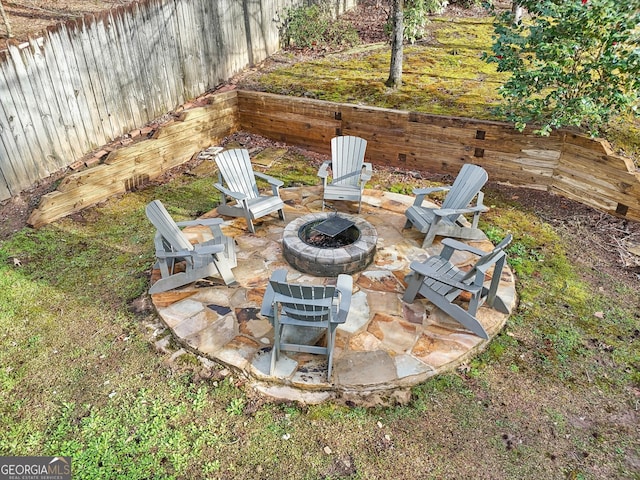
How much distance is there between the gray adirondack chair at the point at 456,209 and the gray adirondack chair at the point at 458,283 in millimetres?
681

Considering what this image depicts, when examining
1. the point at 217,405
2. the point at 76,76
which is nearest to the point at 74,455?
the point at 217,405

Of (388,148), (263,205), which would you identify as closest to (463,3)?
(388,148)

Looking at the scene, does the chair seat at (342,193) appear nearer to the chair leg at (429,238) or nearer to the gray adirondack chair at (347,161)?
the gray adirondack chair at (347,161)

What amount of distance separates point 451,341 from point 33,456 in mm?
3208

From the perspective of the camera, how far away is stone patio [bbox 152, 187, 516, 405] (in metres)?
3.45

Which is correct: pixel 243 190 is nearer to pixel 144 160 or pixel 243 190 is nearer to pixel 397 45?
pixel 144 160

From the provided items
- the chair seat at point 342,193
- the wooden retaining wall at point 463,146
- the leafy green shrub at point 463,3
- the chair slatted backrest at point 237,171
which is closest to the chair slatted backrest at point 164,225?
the chair slatted backrest at point 237,171

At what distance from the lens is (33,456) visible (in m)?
3.00

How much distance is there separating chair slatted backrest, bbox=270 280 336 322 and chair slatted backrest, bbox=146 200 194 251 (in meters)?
1.44

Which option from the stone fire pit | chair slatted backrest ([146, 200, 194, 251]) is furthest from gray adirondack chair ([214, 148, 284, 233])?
chair slatted backrest ([146, 200, 194, 251])

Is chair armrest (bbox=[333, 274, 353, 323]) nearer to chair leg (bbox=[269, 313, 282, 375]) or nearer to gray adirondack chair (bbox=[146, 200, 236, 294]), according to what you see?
chair leg (bbox=[269, 313, 282, 375])

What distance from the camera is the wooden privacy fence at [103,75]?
5355mm

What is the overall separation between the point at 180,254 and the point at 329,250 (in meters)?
1.42

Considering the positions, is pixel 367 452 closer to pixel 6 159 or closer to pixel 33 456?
pixel 33 456
